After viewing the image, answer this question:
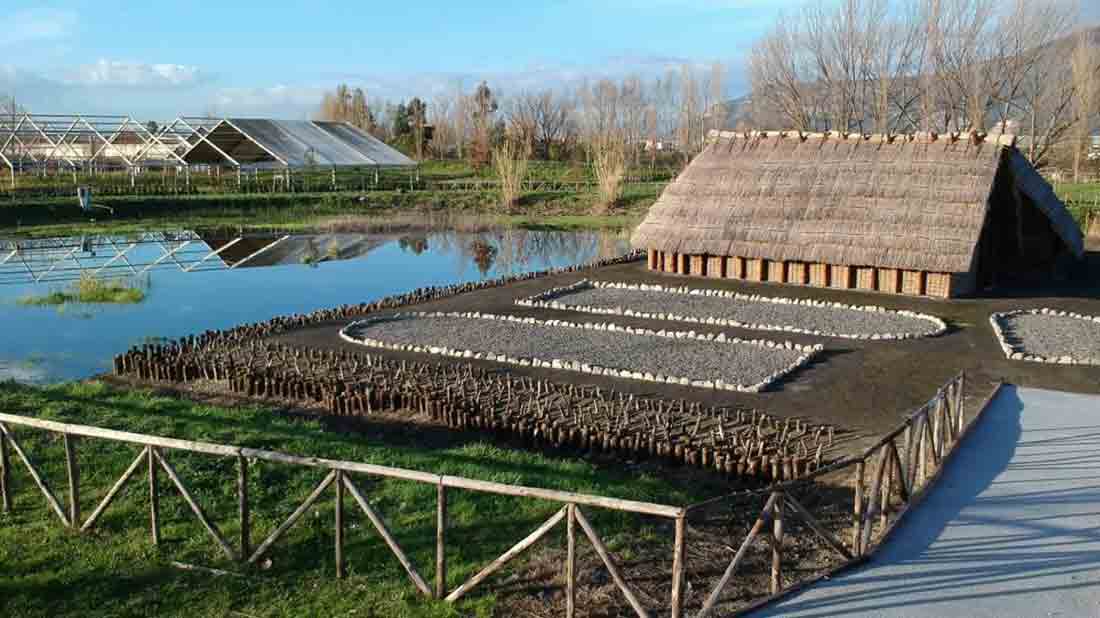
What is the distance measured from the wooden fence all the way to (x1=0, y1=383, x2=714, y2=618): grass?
0.16m

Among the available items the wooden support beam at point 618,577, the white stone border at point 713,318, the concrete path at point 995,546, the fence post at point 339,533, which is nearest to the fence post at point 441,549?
the fence post at point 339,533

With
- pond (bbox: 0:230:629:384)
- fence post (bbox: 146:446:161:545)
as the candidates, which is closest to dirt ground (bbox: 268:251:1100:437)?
pond (bbox: 0:230:629:384)

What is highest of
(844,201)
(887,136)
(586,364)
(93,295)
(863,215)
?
(887,136)

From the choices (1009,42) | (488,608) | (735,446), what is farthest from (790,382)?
(1009,42)

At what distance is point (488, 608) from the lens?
6047mm

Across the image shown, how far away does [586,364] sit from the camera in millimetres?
12664

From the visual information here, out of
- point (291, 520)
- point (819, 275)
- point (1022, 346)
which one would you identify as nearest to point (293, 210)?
point (819, 275)

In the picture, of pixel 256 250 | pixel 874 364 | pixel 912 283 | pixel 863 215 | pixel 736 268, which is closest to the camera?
pixel 874 364

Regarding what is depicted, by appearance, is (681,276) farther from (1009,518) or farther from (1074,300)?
(1009,518)

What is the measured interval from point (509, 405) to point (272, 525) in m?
3.81

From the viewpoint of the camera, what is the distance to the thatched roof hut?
18.1 meters

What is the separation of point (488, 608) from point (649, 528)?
181 cm

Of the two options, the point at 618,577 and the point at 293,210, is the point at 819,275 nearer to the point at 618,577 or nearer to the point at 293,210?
the point at 618,577

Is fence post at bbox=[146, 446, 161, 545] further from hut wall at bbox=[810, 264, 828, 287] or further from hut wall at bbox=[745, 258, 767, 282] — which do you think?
hut wall at bbox=[745, 258, 767, 282]
